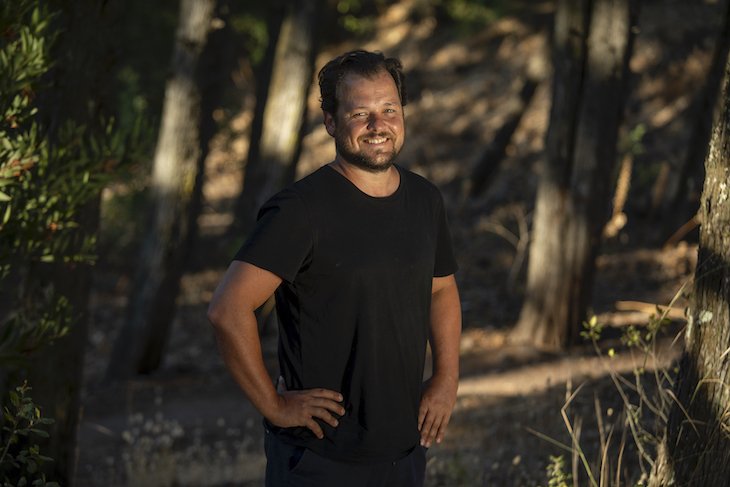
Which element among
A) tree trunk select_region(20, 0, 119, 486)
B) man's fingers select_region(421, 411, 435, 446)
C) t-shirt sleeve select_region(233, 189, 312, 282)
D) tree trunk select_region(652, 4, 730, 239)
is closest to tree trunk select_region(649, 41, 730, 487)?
man's fingers select_region(421, 411, 435, 446)

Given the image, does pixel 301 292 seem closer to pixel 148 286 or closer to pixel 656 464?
pixel 656 464

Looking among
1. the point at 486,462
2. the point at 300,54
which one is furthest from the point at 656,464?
the point at 300,54

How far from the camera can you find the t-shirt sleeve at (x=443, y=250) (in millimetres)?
4359

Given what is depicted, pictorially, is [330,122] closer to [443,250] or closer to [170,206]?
[443,250]

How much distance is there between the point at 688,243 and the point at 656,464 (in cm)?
1248

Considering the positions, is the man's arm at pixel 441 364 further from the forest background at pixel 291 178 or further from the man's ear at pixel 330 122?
the forest background at pixel 291 178

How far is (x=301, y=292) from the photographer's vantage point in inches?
156

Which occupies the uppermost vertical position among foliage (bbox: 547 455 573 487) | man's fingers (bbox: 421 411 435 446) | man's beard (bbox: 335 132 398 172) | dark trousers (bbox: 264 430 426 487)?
man's beard (bbox: 335 132 398 172)

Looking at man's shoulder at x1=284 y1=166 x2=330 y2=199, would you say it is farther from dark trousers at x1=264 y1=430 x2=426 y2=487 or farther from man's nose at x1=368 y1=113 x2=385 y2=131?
dark trousers at x1=264 y1=430 x2=426 y2=487

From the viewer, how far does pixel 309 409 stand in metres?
3.93

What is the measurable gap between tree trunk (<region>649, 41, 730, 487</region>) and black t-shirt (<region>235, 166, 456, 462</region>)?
1.28 m

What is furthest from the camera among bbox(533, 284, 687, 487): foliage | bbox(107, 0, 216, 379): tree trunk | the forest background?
bbox(107, 0, 216, 379): tree trunk

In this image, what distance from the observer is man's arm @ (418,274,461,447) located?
4.23m

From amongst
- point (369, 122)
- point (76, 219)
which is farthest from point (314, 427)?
point (76, 219)
